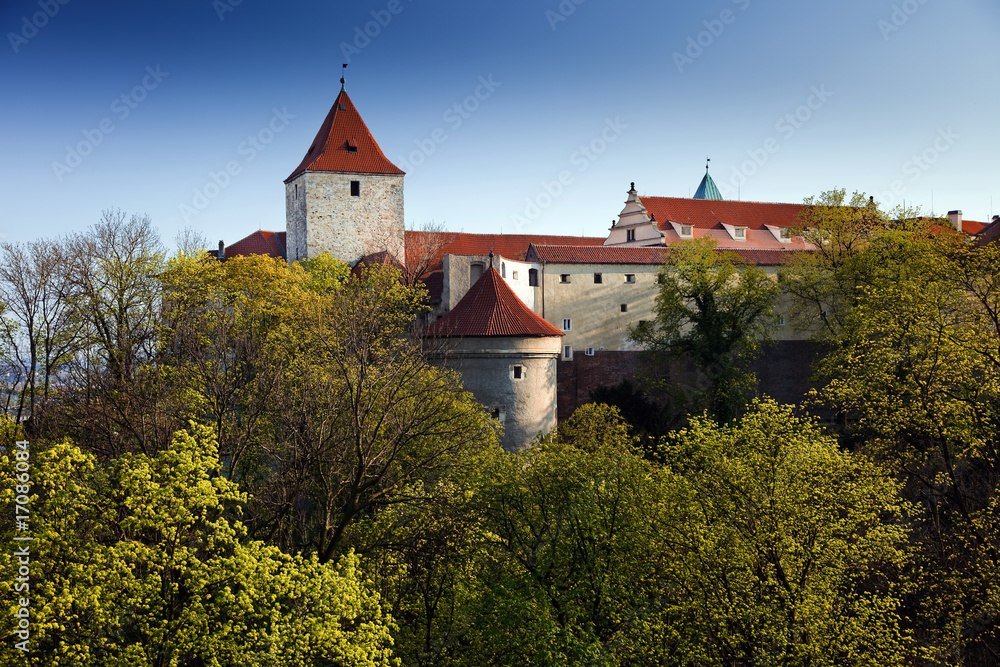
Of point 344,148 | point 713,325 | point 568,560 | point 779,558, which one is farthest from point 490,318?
point 344,148

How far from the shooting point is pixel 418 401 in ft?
73.8

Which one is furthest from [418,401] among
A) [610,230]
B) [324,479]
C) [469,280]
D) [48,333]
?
[610,230]

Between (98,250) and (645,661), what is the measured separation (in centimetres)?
2430

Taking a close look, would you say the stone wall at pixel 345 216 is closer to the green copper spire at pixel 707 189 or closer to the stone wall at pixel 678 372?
the stone wall at pixel 678 372

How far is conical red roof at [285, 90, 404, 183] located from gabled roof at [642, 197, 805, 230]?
1672cm

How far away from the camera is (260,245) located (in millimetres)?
51188

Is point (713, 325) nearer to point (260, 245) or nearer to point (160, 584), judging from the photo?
point (260, 245)

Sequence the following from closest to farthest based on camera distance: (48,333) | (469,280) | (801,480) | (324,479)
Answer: (801,480), (324,479), (48,333), (469,280)

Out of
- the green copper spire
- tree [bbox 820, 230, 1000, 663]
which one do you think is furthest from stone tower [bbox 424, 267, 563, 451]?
the green copper spire

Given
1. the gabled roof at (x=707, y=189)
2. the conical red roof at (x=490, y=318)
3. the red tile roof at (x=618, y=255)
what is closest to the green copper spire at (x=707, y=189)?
the gabled roof at (x=707, y=189)

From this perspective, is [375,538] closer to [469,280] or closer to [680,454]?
[680,454]

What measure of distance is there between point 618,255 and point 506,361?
12751mm

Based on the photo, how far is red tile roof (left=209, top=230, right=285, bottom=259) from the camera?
50.0 m

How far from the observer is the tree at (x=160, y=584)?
13141 millimetres
